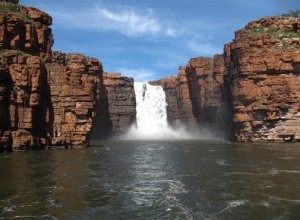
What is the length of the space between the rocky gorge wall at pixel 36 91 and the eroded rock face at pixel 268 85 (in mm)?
32530

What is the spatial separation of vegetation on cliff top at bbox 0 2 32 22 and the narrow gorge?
22 centimetres

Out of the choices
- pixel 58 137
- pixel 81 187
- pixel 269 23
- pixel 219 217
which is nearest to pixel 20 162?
pixel 81 187

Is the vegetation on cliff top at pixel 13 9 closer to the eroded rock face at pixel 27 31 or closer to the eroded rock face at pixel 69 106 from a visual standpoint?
the eroded rock face at pixel 27 31

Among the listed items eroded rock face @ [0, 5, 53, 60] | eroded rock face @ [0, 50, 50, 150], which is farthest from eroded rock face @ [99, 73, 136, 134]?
eroded rock face @ [0, 50, 50, 150]

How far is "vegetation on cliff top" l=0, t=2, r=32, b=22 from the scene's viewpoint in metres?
65.7

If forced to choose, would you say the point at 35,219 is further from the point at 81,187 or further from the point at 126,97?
the point at 126,97

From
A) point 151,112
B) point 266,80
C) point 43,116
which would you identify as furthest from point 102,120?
point 43,116

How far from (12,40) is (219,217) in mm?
51716

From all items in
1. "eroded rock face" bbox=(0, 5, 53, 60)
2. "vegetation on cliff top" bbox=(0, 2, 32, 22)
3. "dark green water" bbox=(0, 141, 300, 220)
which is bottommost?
"dark green water" bbox=(0, 141, 300, 220)

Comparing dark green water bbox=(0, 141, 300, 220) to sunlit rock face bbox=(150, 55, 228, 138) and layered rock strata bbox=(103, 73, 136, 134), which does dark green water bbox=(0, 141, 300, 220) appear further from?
layered rock strata bbox=(103, 73, 136, 134)

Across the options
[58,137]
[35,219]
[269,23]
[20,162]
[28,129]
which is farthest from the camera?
[269,23]

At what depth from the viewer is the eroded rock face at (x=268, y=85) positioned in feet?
253

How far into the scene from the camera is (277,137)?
252 feet

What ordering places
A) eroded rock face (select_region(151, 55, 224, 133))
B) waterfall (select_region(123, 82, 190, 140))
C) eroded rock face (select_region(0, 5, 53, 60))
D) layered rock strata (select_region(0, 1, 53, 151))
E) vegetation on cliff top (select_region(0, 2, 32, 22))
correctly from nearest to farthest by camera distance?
1. layered rock strata (select_region(0, 1, 53, 151))
2. eroded rock face (select_region(0, 5, 53, 60))
3. vegetation on cliff top (select_region(0, 2, 32, 22))
4. eroded rock face (select_region(151, 55, 224, 133))
5. waterfall (select_region(123, 82, 190, 140))
